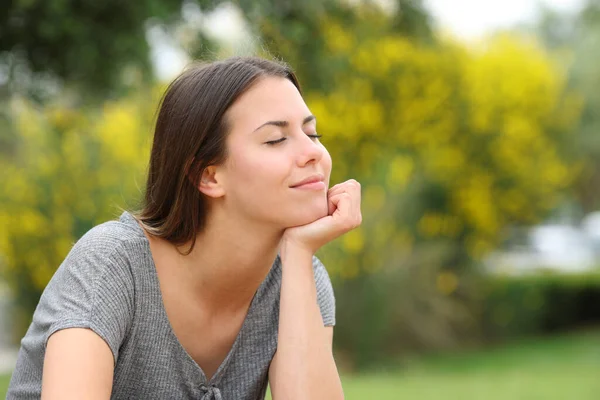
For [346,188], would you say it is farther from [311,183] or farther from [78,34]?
[78,34]

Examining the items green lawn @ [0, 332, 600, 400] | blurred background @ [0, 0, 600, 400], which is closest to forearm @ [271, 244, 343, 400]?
blurred background @ [0, 0, 600, 400]

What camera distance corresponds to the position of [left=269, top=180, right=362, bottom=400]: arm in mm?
2375

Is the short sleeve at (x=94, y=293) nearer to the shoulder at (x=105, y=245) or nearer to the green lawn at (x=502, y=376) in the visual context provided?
the shoulder at (x=105, y=245)

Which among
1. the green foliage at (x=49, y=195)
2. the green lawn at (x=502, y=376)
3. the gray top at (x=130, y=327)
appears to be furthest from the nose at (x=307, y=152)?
the green foliage at (x=49, y=195)

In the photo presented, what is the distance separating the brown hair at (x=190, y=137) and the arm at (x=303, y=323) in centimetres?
30

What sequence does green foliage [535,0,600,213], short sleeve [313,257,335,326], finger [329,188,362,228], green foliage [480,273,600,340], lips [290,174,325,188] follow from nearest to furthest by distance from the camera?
lips [290,174,325,188]
finger [329,188,362,228]
short sleeve [313,257,335,326]
green foliage [480,273,600,340]
green foliage [535,0,600,213]

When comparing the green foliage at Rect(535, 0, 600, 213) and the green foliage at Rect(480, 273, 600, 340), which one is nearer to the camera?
the green foliage at Rect(480, 273, 600, 340)

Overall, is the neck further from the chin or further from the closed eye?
the closed eye

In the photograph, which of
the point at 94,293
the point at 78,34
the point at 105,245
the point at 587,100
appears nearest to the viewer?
the point at 94,293

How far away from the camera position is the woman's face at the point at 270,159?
229cm

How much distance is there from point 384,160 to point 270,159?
9.07 metres

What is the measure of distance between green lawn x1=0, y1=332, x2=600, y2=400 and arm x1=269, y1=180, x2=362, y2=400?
5405 mm

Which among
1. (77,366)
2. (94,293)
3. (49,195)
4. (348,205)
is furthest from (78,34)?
(49,195)

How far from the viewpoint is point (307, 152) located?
2.29 m
